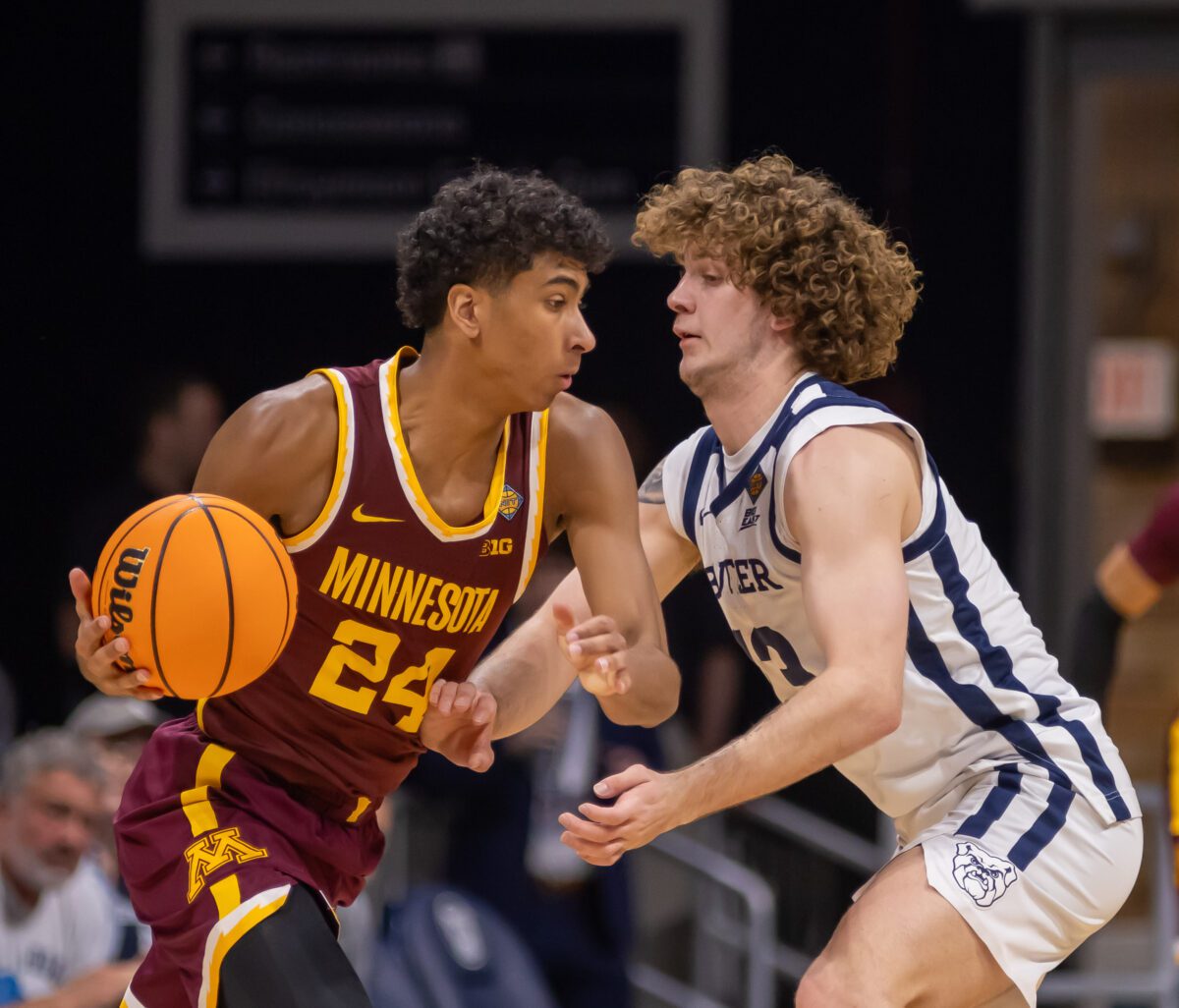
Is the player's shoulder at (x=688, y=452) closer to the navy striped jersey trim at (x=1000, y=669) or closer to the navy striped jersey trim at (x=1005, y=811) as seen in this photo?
the navy striped jersey trim at (x=1000, y=669)

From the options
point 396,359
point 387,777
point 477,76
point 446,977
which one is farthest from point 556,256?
point 477,76

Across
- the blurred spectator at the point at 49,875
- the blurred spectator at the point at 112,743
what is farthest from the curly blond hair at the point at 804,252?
the blurred spectator at the point at 112,743

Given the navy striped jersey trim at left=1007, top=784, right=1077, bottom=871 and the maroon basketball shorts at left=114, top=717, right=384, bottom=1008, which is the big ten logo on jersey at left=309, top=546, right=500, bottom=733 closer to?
the maroon basketball shorts at left=114, top=717, right=384, bottom=1008

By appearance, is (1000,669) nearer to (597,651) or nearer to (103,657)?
(597,651)

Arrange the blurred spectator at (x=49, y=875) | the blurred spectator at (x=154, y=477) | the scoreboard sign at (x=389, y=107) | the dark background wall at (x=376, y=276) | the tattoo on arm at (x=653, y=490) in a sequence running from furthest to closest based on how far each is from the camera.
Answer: the dark background wall at (x=376, y=276) → the scoreboard sign at (x=389, y=107) → the blurred spectator at (x=154, y=477) → the blurred spectator at (x=49, y=875) → the tattoo on arm at (x=653, y=490)

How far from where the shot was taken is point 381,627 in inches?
135

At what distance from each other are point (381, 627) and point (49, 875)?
85.7 inches

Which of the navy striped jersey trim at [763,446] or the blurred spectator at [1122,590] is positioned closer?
the navy striped jersey trim at [763,446]

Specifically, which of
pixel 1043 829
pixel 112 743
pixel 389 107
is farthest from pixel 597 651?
pixel 389 107

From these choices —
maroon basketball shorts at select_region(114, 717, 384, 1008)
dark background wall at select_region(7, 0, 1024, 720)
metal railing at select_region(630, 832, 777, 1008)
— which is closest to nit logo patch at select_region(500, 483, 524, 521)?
maroon basketball shorts at select_region(114, 717, 384, 1008)

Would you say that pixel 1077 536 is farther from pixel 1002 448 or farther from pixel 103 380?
pixel 103 380

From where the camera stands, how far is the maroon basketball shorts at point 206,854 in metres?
3.23

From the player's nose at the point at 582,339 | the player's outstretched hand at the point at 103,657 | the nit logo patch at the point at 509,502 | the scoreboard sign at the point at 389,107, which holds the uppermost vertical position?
the scoreboard sign at the point at 389,107

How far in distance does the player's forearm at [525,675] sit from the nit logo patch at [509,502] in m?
0.36
